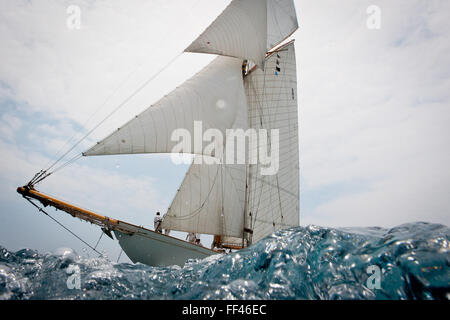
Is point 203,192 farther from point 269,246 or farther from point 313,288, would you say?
point 313,288

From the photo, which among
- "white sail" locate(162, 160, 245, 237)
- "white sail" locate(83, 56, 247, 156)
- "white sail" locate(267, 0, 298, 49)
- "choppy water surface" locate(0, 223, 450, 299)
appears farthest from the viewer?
"white sail" locate(267, 0, 298, 49)

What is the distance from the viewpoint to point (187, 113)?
36.8 ft

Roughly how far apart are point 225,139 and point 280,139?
685cm

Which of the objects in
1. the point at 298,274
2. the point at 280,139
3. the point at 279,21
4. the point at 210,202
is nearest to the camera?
the point at 298,274

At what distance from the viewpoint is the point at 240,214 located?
13.2 meters

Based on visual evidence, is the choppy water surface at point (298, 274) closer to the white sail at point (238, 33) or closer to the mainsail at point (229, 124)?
the mainsail at point (229, 124)

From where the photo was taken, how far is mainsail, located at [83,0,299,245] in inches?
404

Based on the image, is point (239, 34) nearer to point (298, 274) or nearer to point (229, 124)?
point (229, 124)

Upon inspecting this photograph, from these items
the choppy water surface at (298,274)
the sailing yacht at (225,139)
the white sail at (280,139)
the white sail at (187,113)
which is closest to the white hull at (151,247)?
the sailing yacht at (225,139)

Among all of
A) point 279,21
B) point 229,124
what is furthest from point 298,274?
point 279,21

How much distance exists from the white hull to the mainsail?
1439 millimetres

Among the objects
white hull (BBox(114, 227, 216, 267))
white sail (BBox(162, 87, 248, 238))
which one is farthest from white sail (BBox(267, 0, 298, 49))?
white hull (BBox(114, 227, 216, 267))

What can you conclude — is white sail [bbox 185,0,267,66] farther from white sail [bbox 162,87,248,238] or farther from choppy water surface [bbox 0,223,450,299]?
choppy water surface [bbox 0,223,450,299]
